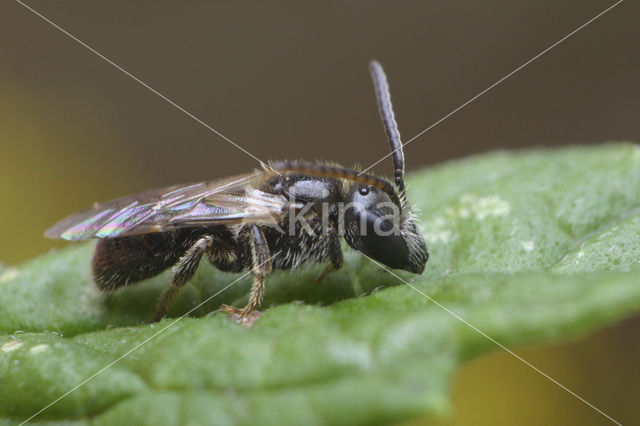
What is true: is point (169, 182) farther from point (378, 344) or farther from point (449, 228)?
point (378, 344)

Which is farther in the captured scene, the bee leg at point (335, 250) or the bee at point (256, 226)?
the bee leg at point (335, 250)

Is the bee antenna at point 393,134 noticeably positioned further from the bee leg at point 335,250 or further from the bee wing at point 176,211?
the bee wing at point 176,211

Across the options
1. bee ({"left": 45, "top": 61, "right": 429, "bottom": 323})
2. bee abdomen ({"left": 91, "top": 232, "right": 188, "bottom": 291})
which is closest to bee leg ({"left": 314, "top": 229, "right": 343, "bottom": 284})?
bee ({"left": 45, "top": 61, "right": 429, "bottom": 323})

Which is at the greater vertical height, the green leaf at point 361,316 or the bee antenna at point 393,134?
the bee antenna at point 393,134

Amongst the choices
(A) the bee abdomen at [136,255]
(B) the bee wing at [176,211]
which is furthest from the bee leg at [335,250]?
(A) the bee abdomen at [136,255]

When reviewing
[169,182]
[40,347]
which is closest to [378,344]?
[40,347]

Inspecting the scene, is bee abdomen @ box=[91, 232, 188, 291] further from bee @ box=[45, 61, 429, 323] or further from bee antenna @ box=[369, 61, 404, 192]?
bee antenna @ box=[369, 61, 404, 192]

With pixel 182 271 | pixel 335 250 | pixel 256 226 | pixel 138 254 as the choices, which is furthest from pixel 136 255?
pixel 335 250
